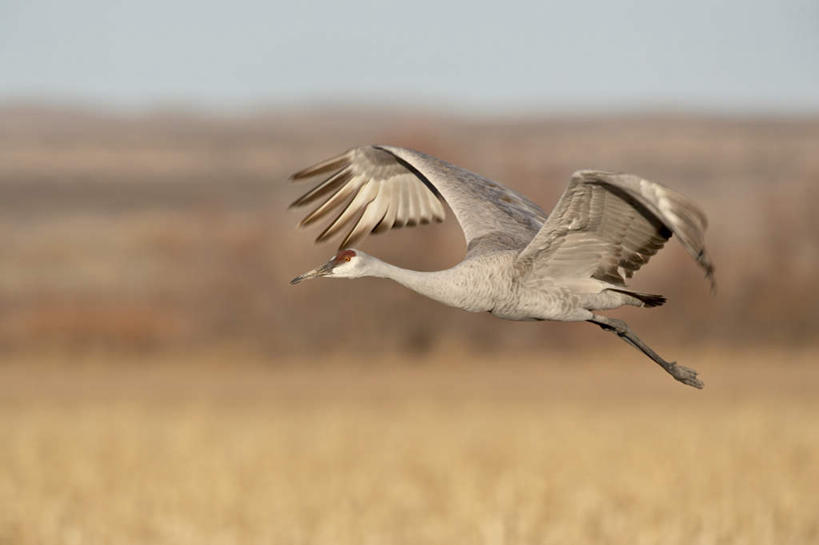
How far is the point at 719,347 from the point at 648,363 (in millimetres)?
6318

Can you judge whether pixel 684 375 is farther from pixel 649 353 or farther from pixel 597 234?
pixel 597 234

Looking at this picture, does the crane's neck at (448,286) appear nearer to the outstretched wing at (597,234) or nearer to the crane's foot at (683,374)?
the outstretched wing at (597,234)

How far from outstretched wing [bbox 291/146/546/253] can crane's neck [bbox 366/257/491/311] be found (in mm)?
1064

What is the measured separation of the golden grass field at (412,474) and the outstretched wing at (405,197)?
8.38 m

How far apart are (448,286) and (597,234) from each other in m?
0.98

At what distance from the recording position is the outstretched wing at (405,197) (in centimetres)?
826

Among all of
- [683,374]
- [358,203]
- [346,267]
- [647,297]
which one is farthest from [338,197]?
[683,374]

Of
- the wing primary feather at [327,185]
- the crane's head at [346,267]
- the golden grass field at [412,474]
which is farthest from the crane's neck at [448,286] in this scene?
the golden grass field at [412,474]

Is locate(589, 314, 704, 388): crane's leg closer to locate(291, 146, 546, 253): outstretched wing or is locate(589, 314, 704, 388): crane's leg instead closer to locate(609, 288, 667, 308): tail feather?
locate(609, 288, 667, 308): tail feather

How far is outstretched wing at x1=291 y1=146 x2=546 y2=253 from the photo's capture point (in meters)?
8.26

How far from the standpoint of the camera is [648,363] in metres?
51.9

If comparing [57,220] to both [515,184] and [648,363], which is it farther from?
[515,184]

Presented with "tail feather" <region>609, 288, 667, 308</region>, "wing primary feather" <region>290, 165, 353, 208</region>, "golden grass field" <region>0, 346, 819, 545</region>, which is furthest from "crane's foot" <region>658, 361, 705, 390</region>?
"golden grass field" <region>0, 346, 819, 545</region>

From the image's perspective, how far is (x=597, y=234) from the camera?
282 inches
